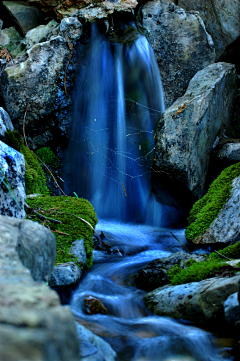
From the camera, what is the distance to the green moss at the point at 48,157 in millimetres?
7012

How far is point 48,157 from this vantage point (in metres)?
7.04

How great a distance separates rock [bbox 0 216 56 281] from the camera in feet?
4.80

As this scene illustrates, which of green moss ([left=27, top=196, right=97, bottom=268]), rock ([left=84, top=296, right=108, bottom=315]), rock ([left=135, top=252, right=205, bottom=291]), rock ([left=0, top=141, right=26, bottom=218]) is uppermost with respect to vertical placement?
rock ([left=0, top=141, right=26, bottom=218])

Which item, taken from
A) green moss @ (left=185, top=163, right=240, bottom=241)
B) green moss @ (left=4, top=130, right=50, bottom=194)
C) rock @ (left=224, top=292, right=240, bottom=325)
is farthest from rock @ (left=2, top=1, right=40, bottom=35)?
rock @ (left=224, top=292, right=240, bottom=325)

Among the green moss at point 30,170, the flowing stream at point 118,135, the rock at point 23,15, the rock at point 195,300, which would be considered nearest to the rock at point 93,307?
the rock at point 195,300

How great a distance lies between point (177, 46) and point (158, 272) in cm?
619

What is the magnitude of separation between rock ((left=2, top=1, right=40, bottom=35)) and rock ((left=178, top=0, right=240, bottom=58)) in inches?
175

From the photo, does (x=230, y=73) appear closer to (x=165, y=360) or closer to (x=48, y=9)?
(x=48, y=9)

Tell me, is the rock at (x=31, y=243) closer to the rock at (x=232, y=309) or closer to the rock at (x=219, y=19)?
the rock at (x=232, y=309)

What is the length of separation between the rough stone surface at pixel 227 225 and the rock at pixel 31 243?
3.17m

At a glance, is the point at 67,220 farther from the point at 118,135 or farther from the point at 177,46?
the point at 177,46

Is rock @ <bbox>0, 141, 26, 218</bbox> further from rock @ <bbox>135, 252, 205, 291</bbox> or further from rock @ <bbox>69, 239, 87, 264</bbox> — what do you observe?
rock @ <bbox>135, 252, 205, 291</bbox>

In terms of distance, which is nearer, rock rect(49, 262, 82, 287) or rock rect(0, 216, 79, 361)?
rock rect(0, 216, 79, 361)

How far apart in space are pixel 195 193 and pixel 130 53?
378 cm
